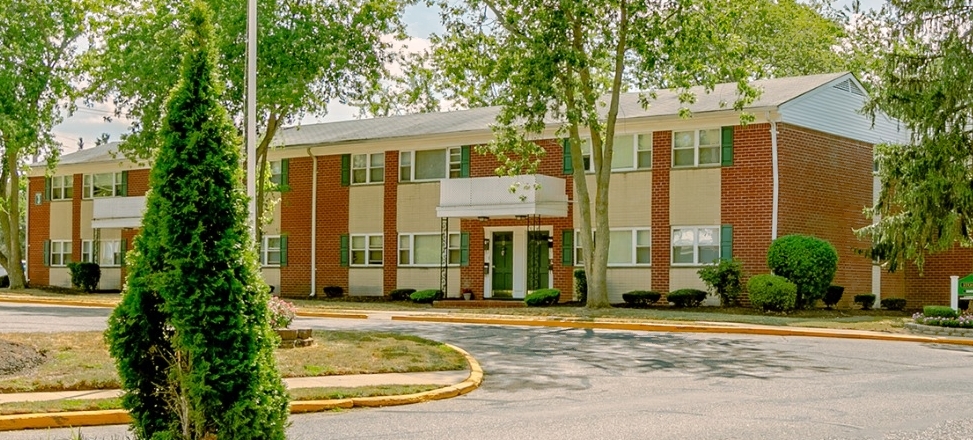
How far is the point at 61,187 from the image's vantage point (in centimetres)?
4953

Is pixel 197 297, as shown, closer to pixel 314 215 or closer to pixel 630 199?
pixel 630 199

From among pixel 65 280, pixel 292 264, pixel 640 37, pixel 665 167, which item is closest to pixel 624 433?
pixel 640 37

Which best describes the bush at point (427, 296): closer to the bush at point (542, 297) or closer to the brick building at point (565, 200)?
the brick building at point (565, 200)

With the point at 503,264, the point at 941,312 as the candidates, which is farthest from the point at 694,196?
the point at 941,312

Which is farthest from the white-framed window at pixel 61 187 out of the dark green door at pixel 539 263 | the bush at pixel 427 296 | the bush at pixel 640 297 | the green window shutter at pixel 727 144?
the green window shutter at pixel 727 144

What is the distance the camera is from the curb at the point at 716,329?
22016 millimetres

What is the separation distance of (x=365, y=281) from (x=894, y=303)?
56.0ft

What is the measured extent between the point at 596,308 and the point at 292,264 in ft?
49.5

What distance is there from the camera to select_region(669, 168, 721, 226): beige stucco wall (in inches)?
1262

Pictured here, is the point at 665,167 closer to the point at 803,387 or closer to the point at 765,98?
the point at 765,98

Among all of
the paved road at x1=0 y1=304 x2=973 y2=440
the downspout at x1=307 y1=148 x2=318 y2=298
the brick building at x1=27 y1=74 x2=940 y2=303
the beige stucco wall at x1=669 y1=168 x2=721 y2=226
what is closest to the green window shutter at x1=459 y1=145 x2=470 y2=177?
the brick building at x1=27 y1=74 x2=940 y2=303

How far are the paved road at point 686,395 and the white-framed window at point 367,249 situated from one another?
18.6 m

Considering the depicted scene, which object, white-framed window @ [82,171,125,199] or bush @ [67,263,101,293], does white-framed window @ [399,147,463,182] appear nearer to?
white-framed window @ [82,171,125,199]

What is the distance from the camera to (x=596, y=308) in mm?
29484
